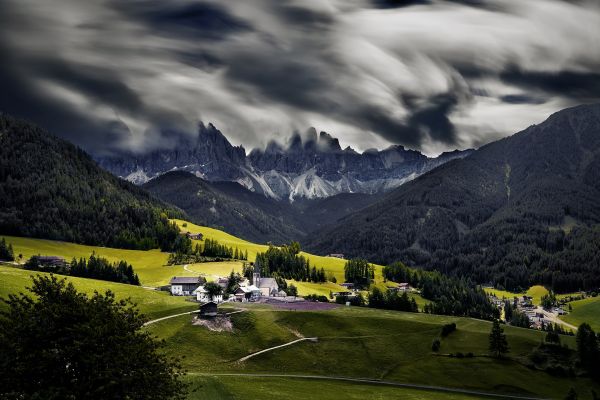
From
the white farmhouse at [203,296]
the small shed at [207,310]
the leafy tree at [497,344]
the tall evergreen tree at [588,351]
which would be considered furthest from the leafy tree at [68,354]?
the white farmhouse at [203,296]

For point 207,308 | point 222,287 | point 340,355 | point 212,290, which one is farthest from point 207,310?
point 222,287

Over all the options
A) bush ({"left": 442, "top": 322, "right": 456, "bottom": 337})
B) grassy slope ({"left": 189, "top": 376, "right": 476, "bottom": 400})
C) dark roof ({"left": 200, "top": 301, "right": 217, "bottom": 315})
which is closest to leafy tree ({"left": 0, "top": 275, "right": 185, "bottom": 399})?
grassy slope ({"left": 189, "top": 376, "right": 476, "bottom": 400})

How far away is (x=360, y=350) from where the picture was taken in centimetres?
11944

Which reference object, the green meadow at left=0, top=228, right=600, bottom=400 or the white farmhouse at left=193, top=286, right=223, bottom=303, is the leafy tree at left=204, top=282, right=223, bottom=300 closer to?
the white farmhouse at left=193, top=286, right=223, bottom=303

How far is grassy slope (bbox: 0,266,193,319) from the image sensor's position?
422 ft

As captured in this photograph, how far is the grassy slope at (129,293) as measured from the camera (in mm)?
128750

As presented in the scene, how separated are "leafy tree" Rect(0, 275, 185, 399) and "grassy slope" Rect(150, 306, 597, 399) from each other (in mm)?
61935

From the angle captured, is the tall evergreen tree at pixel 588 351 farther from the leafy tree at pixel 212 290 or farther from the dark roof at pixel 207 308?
the leafy tree at pixel 212 290

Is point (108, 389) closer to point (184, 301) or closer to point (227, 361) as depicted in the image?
point (227, 361)

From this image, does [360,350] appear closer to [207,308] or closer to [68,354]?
[207,308]

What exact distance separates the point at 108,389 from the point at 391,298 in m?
151

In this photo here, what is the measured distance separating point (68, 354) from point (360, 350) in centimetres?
8974

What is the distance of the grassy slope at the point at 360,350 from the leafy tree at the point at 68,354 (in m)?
61.9

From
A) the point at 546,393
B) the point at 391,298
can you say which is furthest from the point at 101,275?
the point at 546,393
